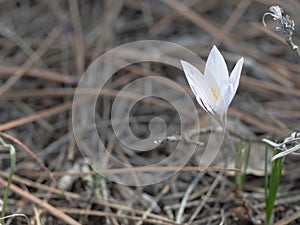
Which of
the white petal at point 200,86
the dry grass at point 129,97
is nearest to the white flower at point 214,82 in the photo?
the white petal at point 200,86

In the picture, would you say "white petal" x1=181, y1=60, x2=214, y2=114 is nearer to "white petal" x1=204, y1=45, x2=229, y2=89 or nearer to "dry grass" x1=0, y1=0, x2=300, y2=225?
"white petal" x1=204, y1=45, x2=229, y2=89

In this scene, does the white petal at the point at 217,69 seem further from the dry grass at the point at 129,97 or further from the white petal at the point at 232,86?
the dry grass at the point at 129,97

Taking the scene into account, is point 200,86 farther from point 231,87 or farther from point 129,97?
point 129,97

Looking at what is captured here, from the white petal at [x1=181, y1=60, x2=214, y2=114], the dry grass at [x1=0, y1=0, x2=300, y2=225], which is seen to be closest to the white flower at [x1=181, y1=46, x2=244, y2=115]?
the white petal at [x1=181, y1=60, x2=214, y2=114]

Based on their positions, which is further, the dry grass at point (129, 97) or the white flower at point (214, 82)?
the dry grass at point (129, 97)

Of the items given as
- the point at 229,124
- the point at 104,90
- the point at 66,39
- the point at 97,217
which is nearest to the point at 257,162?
the point at 229,124

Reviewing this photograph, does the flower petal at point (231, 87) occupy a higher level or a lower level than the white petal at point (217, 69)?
lower


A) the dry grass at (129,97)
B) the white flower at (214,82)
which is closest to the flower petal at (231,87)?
the white flower at (214,82)
